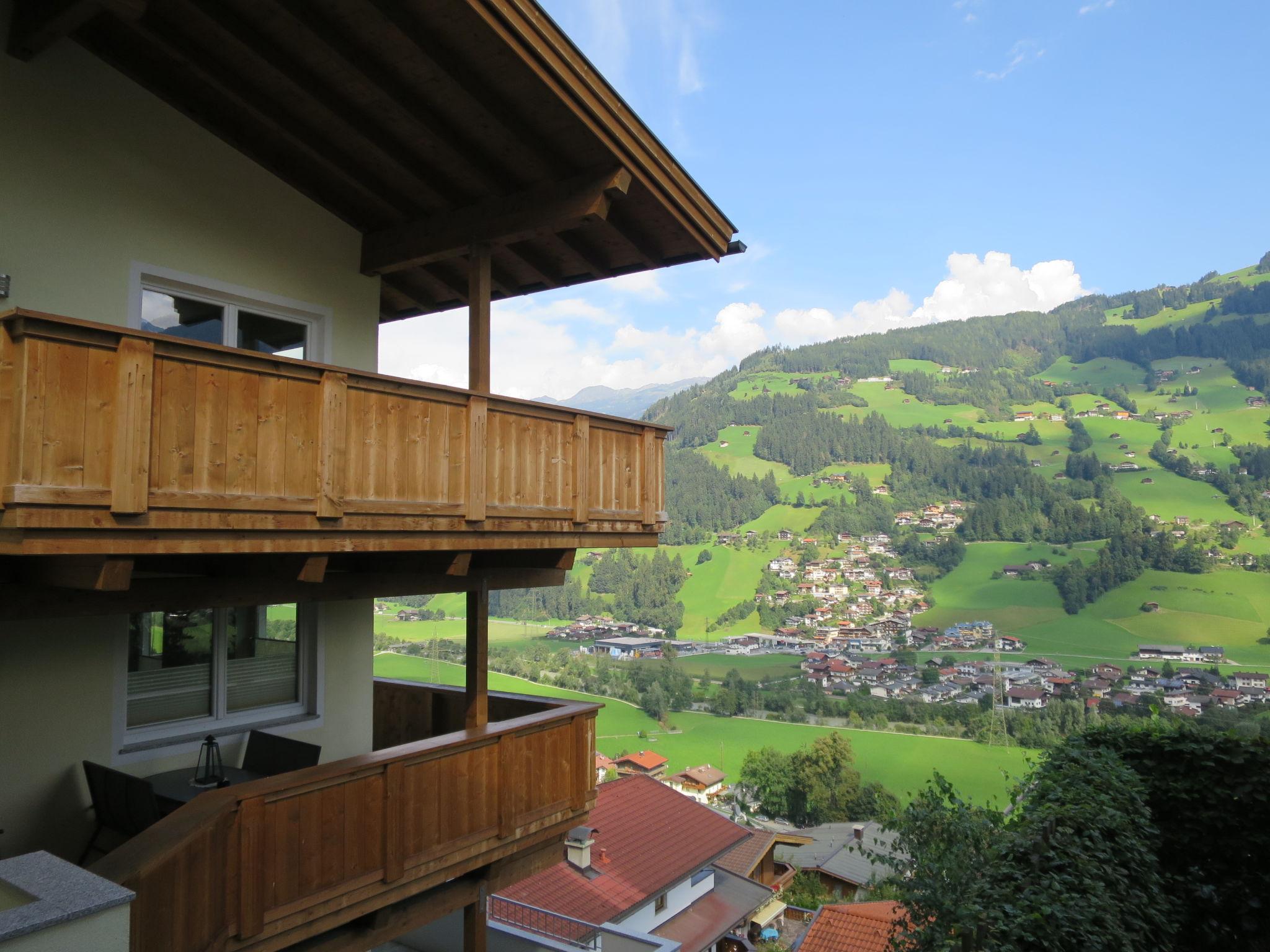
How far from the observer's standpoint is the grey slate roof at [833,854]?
2224 inches

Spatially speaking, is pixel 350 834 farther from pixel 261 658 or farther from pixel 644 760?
pixel 644 760

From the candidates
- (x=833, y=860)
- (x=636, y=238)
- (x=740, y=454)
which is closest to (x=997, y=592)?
(x=740, y=454)

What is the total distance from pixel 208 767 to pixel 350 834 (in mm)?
1542

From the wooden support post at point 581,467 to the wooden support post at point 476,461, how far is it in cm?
109

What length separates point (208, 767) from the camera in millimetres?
6859

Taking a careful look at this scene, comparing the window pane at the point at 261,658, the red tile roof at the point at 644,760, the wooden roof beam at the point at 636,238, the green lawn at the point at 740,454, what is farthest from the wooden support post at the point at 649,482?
the green lawn at the point at 740,454

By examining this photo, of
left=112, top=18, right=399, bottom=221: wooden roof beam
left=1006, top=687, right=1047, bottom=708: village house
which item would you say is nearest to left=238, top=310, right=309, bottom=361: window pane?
left=112, top=18, right=399, bottom=221: wooden roof beam

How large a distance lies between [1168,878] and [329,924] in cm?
704

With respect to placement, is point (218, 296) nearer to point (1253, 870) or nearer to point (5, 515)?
point (5, 515)

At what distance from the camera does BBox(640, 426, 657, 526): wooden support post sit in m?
8.32

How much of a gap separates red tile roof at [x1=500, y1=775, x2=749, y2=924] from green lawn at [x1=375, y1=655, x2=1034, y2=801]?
57720 mm

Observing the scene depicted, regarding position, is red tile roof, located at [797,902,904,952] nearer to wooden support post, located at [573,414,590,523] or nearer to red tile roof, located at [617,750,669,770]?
wooden support post, located at [573,414,590,523]

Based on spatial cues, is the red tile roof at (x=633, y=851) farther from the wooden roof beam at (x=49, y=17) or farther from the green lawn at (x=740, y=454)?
the green lawn at (x=740, y=454)

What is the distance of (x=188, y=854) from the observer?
197 inches
